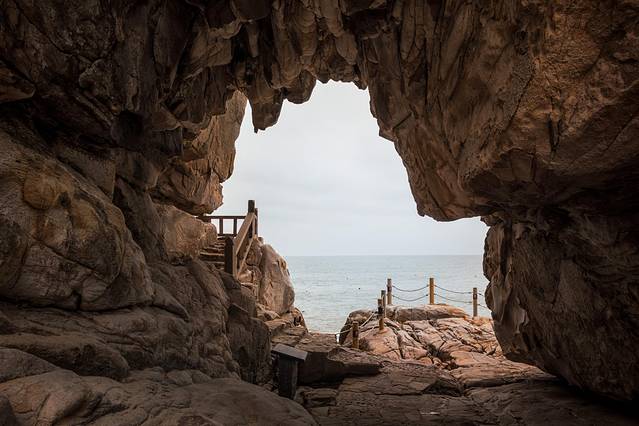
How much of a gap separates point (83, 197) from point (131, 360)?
2044 mm

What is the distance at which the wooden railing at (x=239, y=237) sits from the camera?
36.2 feet

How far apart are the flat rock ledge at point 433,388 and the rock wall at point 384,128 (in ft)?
2.39

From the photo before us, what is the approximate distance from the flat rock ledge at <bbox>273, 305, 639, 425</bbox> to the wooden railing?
2691mm

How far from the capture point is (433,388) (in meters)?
8.77

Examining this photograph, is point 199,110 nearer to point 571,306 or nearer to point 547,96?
point 547,96

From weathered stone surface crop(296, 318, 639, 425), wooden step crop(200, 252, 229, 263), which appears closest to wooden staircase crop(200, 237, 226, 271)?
wooden step crop(200, 252, 229, 263)

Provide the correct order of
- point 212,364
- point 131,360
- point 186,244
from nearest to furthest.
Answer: point 131,360
point 212,364
point 186,244

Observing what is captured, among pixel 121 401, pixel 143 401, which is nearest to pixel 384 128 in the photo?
pixel 143 401

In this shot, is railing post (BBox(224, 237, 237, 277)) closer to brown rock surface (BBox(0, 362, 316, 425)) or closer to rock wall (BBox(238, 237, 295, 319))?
rock wall (BBox(238, 237, 295, 319))

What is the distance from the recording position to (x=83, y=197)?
4332mm

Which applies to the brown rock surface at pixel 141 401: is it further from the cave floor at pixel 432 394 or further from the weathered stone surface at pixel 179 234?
the weathered stone surface at pixel 179 234

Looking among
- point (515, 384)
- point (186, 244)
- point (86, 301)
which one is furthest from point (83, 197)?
point (515, 384)

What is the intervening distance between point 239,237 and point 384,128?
7.52 m

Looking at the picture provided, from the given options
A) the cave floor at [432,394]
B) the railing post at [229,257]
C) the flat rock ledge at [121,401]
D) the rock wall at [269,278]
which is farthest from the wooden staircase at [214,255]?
the flat rock ledge at [121,401]
